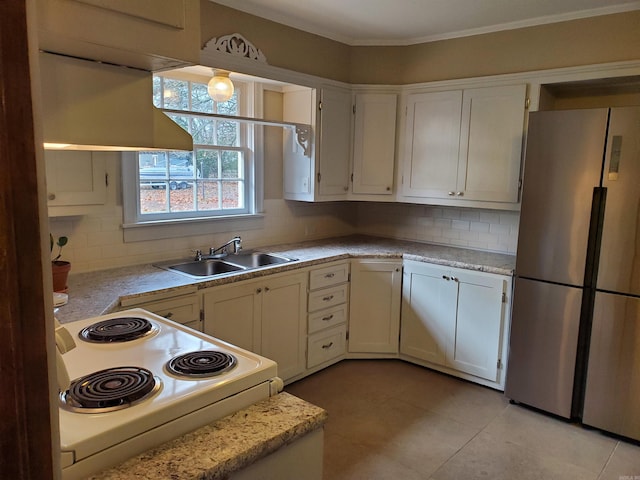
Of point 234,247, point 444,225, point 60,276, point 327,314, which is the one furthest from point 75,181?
point 444,225

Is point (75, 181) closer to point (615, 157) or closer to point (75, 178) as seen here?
point (75, 178)

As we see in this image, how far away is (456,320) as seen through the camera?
346 cm

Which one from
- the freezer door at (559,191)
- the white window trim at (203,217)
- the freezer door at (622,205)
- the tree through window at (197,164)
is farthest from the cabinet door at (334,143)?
the freezer door at (622,205)

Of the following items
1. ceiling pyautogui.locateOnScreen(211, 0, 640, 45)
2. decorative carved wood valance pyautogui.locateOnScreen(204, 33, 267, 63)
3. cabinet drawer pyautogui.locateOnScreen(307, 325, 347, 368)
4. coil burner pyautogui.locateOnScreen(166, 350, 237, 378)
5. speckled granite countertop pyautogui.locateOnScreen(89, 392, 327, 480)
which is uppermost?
ceiling pyautogui.locateOnScreen(211, 0, 640, 45)

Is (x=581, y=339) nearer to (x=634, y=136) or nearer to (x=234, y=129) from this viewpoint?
(x=634, y=136)

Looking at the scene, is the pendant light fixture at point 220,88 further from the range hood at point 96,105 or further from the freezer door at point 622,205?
the freezer door at point 622,205

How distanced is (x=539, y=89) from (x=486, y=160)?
580 millimetres

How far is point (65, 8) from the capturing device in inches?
30.3

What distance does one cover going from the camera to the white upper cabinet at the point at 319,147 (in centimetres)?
368

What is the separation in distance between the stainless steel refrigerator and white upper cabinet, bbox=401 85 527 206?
1.41 ft

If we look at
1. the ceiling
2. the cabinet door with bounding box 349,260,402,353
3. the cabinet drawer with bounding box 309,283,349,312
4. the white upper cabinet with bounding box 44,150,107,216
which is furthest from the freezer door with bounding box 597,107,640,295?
the white upper cabinet with bounding box 44,150,107,216

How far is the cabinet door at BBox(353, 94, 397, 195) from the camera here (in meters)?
3.88

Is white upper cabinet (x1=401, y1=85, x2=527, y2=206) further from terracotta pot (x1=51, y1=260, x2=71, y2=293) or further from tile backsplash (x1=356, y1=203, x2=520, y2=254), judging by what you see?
terracotta pot (x1=51, y1=260, x2=71, y2=293)

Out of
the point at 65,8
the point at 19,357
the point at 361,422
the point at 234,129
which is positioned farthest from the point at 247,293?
the point at 19,357
